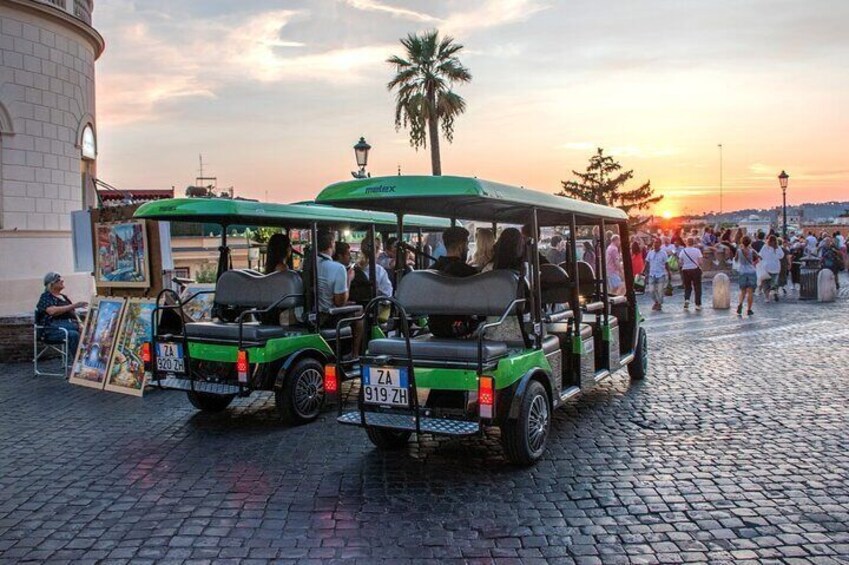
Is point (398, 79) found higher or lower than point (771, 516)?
higher

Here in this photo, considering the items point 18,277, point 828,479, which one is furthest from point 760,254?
point 18,277

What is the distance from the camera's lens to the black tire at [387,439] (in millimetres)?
6191

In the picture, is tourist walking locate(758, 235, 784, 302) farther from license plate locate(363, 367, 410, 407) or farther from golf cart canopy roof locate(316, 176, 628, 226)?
license plate locate(363, 367, 410, 407)

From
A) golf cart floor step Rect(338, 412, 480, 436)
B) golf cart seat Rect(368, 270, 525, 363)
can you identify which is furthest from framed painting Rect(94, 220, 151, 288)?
golf cart floor step Rect(338, 412, 480, 436)

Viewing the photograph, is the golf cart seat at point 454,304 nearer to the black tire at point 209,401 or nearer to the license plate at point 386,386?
the license plate at point 386,386

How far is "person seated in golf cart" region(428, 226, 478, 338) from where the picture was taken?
6.48 m

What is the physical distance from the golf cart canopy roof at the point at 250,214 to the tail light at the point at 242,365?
1.43m

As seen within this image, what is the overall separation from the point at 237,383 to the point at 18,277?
9.81 meters

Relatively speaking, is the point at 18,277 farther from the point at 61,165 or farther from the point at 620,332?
the point at 620,332

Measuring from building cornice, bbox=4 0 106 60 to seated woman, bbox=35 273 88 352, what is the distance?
7.03 m

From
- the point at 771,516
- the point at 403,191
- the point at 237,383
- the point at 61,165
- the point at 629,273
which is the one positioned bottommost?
the point at 771,516

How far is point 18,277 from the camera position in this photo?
1462 centimetres

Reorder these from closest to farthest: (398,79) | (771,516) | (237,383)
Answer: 1. (771,516)
2. (237,383)
3. (398,79)

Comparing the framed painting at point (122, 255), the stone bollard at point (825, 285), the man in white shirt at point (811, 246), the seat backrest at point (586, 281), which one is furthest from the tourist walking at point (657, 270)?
the man in white shirt at point (811, 246)
